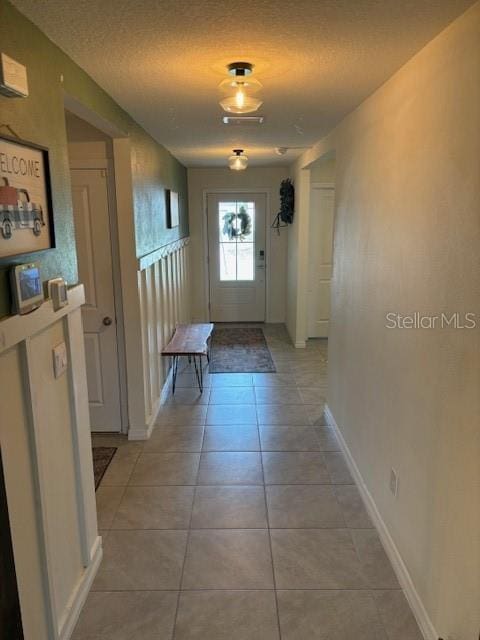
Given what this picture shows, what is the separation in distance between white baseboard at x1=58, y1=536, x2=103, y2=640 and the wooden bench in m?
2.02

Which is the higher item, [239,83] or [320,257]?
[239,83]

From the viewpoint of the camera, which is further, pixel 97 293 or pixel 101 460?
pixel 97 293

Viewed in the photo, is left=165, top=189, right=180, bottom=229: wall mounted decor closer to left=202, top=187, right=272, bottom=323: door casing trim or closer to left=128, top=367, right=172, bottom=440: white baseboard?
left=202, top=187, right=272, bottom=323: door casing trim

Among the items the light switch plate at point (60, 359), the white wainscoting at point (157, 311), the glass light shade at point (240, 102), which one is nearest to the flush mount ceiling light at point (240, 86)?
the glass light shade at point (240, 102)

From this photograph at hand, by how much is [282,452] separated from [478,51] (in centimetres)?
257

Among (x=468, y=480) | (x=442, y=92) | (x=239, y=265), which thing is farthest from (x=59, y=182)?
(x=239, y=265)

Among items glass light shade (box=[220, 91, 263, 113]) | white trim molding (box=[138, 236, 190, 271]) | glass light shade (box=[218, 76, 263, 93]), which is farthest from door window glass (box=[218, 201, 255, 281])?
glass light shade (box=[218, 76, 263, 93])

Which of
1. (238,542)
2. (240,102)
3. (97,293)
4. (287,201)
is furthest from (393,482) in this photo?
(287,201)

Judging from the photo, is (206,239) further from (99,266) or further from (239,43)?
(239,43)

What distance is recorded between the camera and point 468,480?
150 centimetres

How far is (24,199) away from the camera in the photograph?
1.48 metres

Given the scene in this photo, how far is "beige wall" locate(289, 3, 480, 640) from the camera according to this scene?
4.90ft

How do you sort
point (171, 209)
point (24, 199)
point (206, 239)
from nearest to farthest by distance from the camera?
Answer: point (24, 199) < point (171, 209) < point (206, 239)

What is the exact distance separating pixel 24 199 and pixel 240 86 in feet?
3.24
